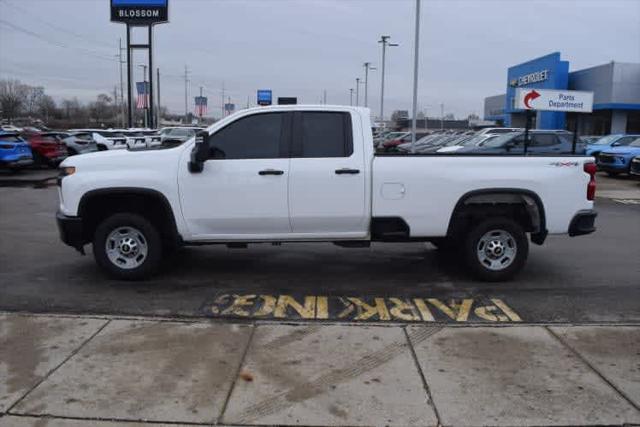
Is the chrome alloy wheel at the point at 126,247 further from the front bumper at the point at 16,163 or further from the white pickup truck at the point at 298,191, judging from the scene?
the front bumper at the point at 16,163

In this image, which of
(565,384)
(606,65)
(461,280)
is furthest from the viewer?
(606,65)


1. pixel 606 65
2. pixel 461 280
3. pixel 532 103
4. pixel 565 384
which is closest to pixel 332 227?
pixel 461 280

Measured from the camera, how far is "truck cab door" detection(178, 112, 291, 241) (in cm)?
655

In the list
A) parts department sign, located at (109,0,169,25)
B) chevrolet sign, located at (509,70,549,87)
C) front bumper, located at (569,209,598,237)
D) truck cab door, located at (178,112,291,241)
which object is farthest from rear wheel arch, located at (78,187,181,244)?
chevrolet sign, located at (509,70,549,87)

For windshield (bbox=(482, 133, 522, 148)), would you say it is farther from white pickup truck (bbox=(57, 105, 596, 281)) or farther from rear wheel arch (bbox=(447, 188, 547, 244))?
white pickup truck (bbox=(57, 105, 596, 281))

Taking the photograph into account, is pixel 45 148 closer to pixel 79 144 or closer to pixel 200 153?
pixel 79 144

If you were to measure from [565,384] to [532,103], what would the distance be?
39.5ft

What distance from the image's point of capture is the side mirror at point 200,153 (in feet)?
21.1

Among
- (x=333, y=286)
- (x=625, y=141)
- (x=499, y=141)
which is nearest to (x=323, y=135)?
(x=333, y=286)

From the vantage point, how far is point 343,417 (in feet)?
12.6

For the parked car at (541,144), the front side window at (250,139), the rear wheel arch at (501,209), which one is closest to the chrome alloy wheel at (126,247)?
the front side window at (250,139)

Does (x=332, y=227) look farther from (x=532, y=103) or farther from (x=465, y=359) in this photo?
(x=532, y=103)

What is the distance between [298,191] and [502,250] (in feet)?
8.01

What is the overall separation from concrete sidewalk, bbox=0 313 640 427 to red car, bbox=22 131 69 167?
20226mm
